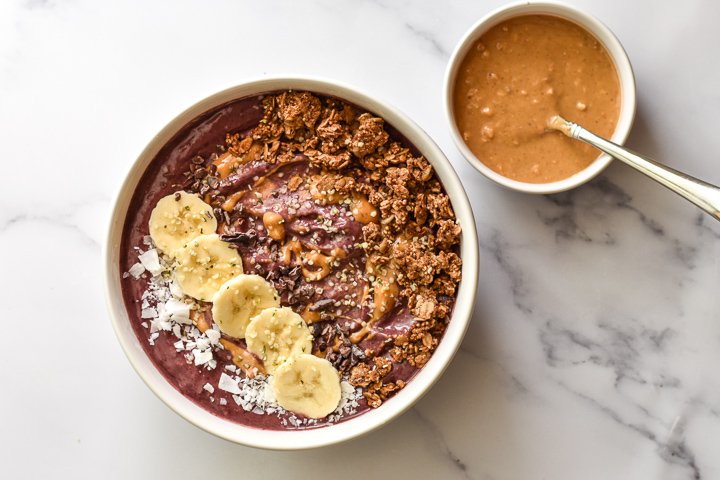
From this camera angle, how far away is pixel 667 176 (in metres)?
2.90

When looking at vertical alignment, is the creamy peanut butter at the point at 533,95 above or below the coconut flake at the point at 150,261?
above

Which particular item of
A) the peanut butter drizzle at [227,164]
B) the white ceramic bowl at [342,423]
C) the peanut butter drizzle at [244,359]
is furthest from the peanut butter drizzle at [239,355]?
the peanut butter drizzle at [227,164]

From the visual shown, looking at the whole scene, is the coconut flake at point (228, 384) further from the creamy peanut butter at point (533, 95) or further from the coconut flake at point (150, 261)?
the creamy peanut butter at point (533, 95)

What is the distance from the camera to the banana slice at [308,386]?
3.21 meters

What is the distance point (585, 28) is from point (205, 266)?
6.13 ft

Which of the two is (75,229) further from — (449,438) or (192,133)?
(449,438)

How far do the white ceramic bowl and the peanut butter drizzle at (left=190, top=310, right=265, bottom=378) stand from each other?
235mm

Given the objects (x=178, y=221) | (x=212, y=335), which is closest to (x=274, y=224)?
(x=178, y=221)

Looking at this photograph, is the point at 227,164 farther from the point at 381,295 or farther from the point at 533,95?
the point at 533,95

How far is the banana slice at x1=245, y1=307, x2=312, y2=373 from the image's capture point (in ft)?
10.6

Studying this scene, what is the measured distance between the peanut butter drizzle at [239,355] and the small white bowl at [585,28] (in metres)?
1.24

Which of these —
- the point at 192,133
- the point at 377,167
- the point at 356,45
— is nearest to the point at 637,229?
the point at 377,167

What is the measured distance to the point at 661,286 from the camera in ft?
11.4

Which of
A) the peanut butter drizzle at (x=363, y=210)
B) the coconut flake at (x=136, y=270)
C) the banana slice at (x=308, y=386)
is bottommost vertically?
the banana slice at (x=308, y=386)
